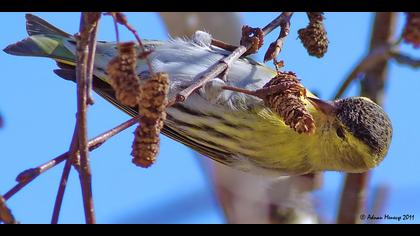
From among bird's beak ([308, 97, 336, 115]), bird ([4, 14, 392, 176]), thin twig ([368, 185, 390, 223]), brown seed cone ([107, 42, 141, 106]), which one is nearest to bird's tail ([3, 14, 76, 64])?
bird ([4, 14, 392, 176])

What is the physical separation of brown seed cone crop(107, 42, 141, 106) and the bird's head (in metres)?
1.73

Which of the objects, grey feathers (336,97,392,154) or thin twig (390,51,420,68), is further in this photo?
grey feathers (336,97,392,154)

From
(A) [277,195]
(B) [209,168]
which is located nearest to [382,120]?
(A) [277,195]

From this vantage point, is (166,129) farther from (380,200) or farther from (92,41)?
(92,41)

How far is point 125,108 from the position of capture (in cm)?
381

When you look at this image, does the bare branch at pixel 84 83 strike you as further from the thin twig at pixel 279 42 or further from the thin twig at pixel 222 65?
the thin twig at pixel 279 42

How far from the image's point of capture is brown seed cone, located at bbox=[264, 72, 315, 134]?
2631mm

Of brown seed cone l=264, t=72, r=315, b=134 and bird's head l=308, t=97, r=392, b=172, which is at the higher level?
brown seed cone l=264, t=72, r=315, b=134

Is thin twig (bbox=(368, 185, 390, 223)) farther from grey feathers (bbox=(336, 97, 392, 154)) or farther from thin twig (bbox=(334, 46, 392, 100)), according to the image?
thin twig (bbox=(334, 46, 392, 100))

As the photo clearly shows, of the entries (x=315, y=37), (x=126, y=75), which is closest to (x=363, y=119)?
(x=315, y=37)

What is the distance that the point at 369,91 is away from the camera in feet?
14.0

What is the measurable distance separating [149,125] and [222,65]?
3.07ft
